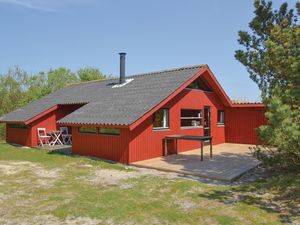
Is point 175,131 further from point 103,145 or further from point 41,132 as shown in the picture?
point 41,132

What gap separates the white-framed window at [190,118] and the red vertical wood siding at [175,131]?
251 mm

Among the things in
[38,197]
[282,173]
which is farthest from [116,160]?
[282,173]

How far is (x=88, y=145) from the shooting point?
548 inches

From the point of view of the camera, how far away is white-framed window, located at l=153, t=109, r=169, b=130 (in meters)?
13.6

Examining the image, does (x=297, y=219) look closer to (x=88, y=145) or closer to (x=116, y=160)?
(x=116, y=160)

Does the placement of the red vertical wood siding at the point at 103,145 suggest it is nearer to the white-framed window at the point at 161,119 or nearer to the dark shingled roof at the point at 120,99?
the dark shingled roof at the point at 120,99

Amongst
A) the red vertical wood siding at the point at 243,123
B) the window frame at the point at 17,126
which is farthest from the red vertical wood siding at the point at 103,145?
the red vertical wood siding at the point at 243,123

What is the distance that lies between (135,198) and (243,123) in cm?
1351

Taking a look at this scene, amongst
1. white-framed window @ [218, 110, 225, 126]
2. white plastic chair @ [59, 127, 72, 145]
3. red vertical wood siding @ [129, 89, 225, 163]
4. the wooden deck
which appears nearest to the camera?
the wooden deck

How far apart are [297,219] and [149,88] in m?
10.0

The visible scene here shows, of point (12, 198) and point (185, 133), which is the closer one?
point (12, 198)

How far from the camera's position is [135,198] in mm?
7367

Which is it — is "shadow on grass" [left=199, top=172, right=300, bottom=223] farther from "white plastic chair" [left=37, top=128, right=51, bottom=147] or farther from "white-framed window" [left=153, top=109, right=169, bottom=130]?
"white plastic chair" [left=37, top=128, right=51, bottom=147]

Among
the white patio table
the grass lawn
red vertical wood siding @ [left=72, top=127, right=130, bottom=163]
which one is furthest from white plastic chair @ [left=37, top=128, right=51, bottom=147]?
the grass lawn
